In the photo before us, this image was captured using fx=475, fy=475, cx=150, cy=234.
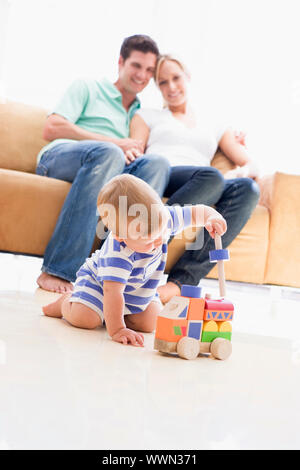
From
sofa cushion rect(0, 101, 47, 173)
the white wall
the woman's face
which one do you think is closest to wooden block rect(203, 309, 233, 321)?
the woman's face

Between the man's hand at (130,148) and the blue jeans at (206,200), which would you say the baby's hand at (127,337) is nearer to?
the blue jeans at (206,200)

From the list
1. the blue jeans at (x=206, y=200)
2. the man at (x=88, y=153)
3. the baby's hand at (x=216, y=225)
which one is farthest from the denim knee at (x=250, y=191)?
the baby's hand at (x=216, y=225)

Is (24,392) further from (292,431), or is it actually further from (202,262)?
(202,262)

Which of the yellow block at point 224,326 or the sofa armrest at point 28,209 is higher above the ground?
the yellow block at point 224,326

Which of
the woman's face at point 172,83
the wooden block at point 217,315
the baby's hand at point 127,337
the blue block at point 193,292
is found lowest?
the baby's hand at point 127,337

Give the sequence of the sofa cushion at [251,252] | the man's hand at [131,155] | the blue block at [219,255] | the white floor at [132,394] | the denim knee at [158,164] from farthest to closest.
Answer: the sofa cushion at [251,252] → the man's hand at [131,155] → the denim knee at [158,164] → the blue block at [219,255] → the white floor at [132,394]

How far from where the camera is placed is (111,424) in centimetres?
46

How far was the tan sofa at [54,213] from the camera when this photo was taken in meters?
1.63

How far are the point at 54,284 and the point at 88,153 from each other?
0.43 m

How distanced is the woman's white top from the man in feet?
0.36

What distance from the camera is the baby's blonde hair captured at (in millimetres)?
868

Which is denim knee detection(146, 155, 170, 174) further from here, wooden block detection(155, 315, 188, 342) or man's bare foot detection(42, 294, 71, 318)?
wooden block detection(155, 315, 188, 342)
